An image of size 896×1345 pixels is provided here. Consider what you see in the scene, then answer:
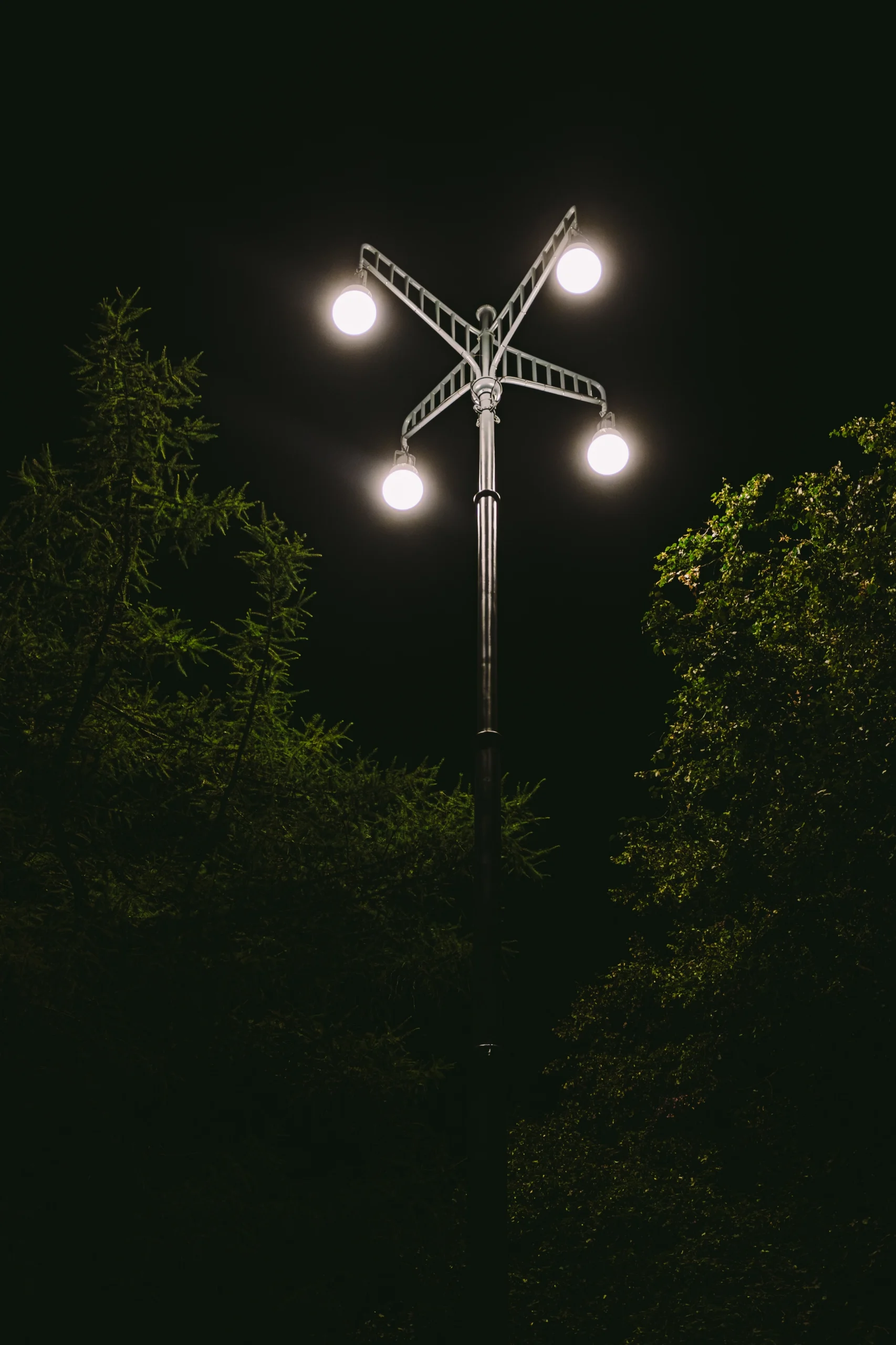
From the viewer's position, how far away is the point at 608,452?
7.37 meters

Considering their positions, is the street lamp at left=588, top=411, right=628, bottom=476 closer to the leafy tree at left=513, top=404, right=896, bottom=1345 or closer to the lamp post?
the lamp post

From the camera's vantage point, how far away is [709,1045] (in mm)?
11867

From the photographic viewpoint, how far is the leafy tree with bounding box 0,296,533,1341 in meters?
6.59

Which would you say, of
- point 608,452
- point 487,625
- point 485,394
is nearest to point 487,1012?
point 487,625

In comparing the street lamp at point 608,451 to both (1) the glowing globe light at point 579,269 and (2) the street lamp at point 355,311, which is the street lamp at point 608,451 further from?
(2) the street lamp at point 355,311

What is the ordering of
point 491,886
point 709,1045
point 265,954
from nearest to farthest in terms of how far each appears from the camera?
point 491,886 → point 265,954 → point 709,1045

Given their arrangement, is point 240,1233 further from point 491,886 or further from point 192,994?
point 491,886

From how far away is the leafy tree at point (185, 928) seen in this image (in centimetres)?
659

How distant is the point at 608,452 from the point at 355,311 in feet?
7.44

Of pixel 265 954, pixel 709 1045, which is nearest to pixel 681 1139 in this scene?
pixel 709 1045

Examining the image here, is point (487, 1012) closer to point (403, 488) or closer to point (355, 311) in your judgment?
point (403, 488)

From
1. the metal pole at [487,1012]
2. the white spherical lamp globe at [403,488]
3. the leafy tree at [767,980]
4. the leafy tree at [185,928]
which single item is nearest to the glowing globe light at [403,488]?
the white spherical lamp globe at [403,488]

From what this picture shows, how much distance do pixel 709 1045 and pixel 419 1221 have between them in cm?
482

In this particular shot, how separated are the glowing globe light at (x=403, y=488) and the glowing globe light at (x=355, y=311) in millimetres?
1116
